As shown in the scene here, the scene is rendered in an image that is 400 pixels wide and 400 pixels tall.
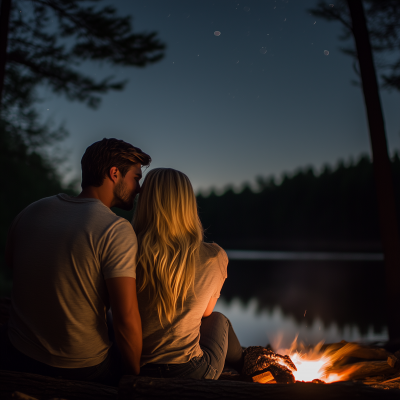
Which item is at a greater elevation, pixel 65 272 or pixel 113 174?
pixel 113 174

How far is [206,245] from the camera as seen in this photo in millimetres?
1391

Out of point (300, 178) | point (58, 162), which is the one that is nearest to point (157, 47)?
point (58, 162)

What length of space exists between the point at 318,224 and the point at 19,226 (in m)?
37.3

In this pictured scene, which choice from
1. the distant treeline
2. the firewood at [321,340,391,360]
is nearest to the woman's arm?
the firewood at [321,340,391,360]

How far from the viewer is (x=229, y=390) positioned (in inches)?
45.5

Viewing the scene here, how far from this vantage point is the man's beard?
1.34 meters

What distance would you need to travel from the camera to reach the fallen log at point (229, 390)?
1059 millimetres

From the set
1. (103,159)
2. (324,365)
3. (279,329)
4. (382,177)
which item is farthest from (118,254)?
(279,329)

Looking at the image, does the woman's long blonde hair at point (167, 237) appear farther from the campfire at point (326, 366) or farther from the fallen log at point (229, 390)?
the campfire at point (326, 366)

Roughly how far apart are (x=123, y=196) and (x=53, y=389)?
2.39ft

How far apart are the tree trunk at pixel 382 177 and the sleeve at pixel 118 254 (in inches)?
101

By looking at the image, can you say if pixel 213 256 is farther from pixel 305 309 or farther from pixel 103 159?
pixel 305 309

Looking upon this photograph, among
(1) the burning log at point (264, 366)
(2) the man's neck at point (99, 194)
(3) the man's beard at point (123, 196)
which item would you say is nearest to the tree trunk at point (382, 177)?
(1) the burning log at point (264, 366)

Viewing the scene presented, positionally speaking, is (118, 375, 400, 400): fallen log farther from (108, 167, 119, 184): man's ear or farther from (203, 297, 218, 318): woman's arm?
(108, 167, 119, 184): man's ear
